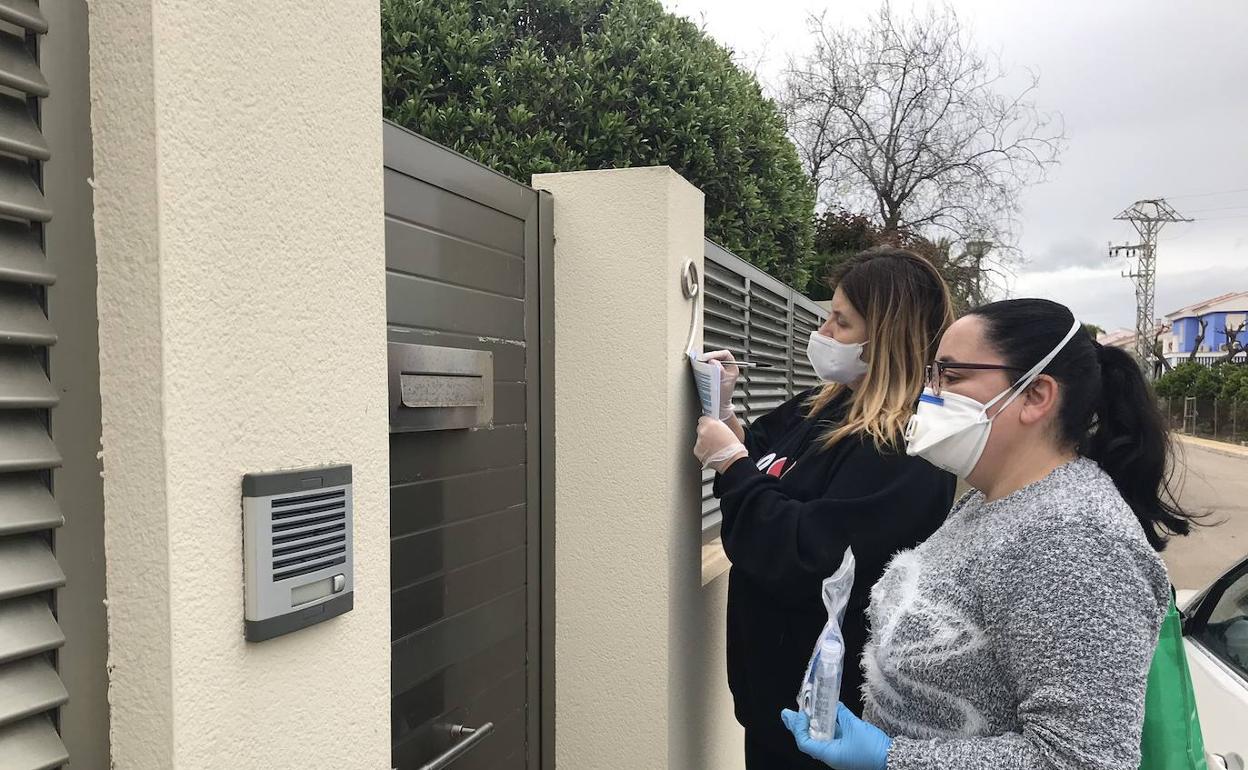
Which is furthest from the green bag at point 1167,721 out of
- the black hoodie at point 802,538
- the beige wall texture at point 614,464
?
the beige wall texture at point 614,464

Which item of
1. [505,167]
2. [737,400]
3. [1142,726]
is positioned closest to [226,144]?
[1142,726]

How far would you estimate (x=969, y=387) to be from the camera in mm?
1740

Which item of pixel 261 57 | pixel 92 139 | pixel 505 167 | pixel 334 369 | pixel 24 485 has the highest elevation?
pixel 505 167

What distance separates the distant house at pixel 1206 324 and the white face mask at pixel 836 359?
2350 inches

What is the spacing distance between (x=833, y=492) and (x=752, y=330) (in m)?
2.26

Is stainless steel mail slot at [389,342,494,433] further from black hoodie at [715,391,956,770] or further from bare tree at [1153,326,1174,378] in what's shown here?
bare tree at [1153,326,1174,378]

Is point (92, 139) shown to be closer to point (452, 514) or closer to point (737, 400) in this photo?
point (452, 514)

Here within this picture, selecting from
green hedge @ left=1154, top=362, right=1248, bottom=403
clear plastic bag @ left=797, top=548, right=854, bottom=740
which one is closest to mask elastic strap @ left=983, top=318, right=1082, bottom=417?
clear plastic bag @ left=797, top=548, right=854, bottom=740

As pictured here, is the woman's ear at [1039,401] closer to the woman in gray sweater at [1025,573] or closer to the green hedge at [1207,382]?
the woman in gray sweater at [1025,573]

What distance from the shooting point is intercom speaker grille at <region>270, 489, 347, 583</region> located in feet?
3.64

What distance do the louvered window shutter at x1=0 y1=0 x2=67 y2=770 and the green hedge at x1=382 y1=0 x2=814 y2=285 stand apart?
Result: 3052 mm

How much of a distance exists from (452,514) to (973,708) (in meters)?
1.15

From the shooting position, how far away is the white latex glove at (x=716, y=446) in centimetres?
251

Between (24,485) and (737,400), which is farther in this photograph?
(737,400)
